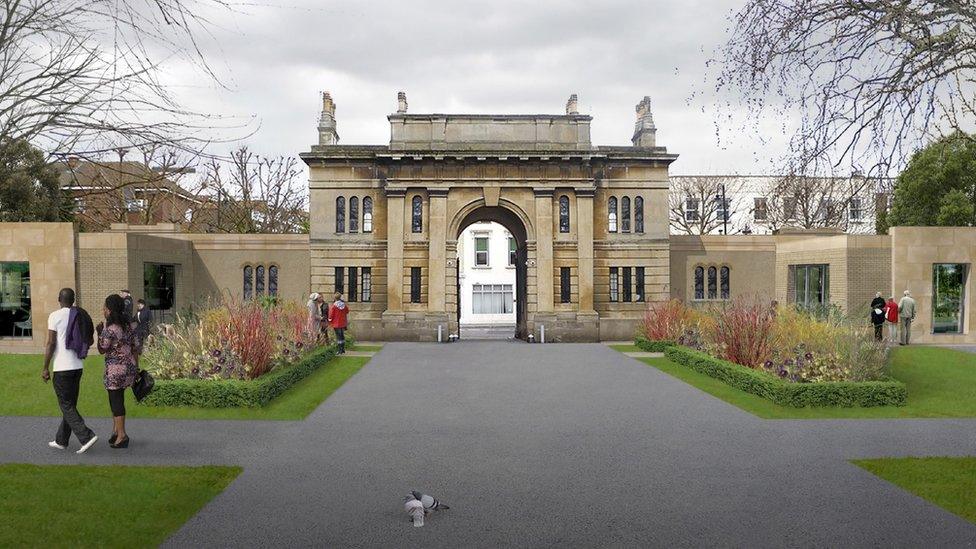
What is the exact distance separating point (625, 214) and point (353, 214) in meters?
12.9

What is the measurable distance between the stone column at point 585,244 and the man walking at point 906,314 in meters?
12.2

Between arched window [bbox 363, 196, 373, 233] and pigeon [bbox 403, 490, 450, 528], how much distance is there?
1037 inches

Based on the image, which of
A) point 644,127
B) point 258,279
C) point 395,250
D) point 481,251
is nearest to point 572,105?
point 644,127

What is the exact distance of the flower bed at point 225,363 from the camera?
13.5m

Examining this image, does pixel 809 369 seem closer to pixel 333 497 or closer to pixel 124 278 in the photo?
pixel 333 497

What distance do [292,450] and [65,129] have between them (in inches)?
213

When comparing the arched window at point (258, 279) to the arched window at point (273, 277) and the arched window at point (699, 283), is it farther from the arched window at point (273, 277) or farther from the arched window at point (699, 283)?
the arched window at point (699, 283)

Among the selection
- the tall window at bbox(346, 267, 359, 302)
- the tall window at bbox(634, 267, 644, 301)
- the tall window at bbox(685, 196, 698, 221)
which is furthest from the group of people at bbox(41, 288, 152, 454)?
the tall window at bbox(685, 196, 698, 221)

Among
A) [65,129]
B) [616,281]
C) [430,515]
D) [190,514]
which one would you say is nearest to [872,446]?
[430,515]

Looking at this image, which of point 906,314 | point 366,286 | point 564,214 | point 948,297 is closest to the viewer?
point 906,314

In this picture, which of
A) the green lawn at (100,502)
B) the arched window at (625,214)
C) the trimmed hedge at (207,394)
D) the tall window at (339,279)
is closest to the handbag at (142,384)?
the green lawn at (100,502)

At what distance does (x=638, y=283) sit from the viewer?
3309cm

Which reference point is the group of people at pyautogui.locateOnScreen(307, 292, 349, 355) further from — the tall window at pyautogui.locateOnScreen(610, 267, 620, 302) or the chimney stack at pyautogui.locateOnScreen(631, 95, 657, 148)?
the chimney stack at pyautogui.locateOnScreen(631, 95, 657, 148)

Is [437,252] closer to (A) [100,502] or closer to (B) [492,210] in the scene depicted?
(B) [492,210]
